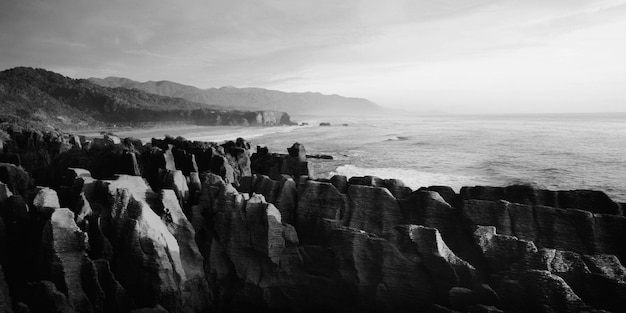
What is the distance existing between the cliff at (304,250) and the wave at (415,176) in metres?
19.4

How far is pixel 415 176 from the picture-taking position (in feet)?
120

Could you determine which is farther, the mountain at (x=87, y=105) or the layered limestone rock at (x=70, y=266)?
the mountain at (x=87, y=105)

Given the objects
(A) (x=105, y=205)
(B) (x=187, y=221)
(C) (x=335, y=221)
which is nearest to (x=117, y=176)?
(A) (x=105, y=205)

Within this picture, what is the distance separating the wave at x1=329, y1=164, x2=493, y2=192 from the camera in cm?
3262

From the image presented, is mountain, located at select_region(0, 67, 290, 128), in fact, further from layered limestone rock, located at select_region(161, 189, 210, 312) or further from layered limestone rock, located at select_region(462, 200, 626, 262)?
layered limestone rock, located at select_region(462, 200, 626, 262)

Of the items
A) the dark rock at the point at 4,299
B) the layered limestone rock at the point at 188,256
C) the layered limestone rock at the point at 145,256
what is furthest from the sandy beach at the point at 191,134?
the dark rock at the point at 4,299

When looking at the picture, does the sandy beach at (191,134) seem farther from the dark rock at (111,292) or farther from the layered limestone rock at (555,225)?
the layered limestone rock at (555,225)

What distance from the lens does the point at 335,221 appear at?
37.3 ft

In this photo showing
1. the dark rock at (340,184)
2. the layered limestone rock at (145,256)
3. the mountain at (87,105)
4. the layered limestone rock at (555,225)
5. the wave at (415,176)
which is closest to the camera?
the layered limestone rock at (145,256)

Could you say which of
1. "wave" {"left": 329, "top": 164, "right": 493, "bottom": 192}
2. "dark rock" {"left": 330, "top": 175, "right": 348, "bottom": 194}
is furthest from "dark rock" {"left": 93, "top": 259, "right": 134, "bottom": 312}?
"wave" {"left": 329, "top": 164, "right": 493, "bottom": 192}

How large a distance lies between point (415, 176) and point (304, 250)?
27.6 meters

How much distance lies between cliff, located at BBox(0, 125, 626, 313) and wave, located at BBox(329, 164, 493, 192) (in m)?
Result: 19.4

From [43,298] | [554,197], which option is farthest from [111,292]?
[554,197]

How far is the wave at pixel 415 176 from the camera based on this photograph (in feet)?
107
